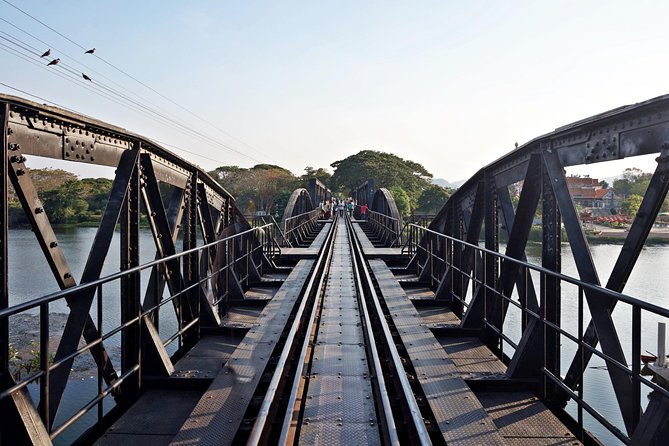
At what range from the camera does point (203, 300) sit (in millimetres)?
6320

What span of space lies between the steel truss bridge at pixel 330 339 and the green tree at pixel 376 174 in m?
75.5

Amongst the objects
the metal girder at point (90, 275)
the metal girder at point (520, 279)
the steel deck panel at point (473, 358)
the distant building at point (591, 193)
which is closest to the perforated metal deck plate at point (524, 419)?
the steel deck panel at point (473, 358)

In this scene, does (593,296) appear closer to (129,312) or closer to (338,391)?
(338,391)

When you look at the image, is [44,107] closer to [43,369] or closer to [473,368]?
[43,369]

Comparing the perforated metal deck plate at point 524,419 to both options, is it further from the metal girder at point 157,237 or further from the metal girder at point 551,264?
the metal girder at point 157,237

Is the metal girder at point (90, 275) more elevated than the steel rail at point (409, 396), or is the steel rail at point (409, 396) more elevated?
the metal girder at point (90, 275)

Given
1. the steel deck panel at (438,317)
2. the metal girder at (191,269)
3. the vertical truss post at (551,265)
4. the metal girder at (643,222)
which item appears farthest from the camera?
the steel deck panel at (438,317)

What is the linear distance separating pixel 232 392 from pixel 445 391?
169cm

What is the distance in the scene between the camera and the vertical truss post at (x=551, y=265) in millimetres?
4484

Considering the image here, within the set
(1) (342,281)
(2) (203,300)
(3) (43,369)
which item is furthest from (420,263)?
(3) (43,369)

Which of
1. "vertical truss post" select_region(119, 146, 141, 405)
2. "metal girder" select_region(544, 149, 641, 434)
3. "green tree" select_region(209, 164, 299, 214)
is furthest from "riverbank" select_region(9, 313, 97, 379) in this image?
"green tree" select_region(209, 164, 299, 214)

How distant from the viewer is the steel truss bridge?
317 centimetres

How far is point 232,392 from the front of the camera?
13.6 feet

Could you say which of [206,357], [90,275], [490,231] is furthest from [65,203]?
[90,275]
